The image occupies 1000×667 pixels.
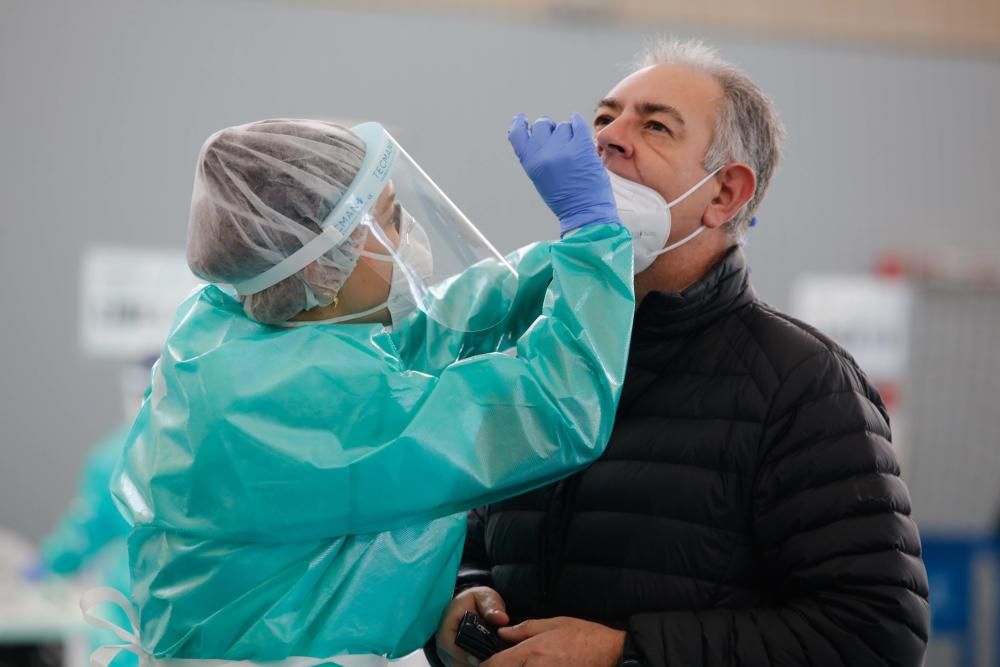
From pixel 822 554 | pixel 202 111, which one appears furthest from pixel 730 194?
pixel 202 111

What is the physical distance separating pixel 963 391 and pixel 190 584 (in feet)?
19.4

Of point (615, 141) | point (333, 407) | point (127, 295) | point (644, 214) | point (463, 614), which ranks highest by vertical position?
point (615, 141)

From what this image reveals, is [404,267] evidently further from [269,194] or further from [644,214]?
[644,214]

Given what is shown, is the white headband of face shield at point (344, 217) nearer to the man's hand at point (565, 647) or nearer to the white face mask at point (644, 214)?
the white face mask at point (644, 214)

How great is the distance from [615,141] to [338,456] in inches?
27.9

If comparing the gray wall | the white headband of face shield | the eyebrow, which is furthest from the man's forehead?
the gray wall

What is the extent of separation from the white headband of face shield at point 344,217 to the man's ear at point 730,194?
1.84 feet

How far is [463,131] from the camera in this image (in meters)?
6.00

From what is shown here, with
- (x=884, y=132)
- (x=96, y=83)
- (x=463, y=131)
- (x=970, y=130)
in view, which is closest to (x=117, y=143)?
(x=96, y=83)

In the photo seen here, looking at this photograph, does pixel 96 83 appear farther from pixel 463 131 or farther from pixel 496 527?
pixel 496 527

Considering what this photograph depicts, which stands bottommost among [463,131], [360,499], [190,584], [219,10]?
[190,584]

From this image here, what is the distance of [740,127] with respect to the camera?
1864 mm

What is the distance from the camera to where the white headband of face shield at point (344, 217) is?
1.61m

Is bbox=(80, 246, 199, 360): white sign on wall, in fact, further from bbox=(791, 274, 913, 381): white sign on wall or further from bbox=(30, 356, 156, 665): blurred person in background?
bbox=(791, 274, 913, 381): white sign on wall
